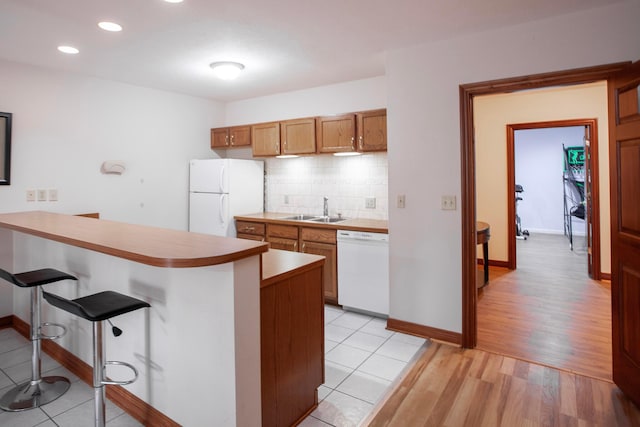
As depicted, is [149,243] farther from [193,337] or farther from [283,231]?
[283,231]

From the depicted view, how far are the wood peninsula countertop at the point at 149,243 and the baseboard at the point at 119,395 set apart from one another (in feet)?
3.14

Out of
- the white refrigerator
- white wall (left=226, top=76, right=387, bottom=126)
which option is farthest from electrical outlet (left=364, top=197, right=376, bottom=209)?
the white refrigerator

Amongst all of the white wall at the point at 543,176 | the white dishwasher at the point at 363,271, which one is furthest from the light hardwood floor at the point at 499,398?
the white wall at the point at 543,176

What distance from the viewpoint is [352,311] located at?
385 centimetres

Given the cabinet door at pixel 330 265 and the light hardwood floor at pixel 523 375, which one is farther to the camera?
the cabinet door at pixel 330 265

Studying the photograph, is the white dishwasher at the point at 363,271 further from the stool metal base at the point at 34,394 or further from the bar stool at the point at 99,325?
the stool metal base at the point at 34,394

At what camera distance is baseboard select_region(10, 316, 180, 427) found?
202cm

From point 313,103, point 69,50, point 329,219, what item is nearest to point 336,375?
point 329,219

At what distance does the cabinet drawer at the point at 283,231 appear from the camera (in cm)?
414

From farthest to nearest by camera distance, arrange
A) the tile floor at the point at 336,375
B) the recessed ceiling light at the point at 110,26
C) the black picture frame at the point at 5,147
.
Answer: the black picture frame at the point at 5,147, the recessed ceiling light at the point at 110,26, the tile floor at the point at 336,375

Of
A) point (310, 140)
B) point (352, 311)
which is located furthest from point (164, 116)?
point (352, 311)

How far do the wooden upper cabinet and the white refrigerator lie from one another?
328mm

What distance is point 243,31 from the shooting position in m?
2.80

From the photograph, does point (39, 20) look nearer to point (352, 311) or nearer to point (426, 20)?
point (426, 20)
